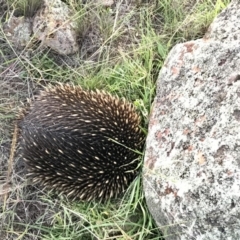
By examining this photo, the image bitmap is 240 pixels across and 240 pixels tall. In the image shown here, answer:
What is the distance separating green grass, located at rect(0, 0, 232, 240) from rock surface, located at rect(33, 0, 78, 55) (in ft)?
0.15

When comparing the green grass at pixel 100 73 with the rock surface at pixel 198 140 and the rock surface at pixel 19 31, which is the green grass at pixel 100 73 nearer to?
the rock surface at pixel 19 31

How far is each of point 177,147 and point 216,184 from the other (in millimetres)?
290

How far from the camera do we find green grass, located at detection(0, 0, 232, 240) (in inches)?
100

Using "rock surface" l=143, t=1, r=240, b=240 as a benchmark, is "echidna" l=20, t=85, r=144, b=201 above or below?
below

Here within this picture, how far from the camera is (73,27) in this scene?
2.91 m

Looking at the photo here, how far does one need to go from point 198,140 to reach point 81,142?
532 millimetres

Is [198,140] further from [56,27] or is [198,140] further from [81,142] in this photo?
[56,27]

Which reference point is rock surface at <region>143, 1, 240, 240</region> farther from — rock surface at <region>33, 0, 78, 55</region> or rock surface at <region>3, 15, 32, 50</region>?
rock surface at <region>3, 15, 32, 50</region>

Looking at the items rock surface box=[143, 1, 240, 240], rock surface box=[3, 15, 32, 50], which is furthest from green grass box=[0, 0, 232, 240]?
rock surface box=[143, 1, 240, 240]

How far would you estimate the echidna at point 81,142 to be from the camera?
241 centimetres

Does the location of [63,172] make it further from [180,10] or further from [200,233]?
[180,10]

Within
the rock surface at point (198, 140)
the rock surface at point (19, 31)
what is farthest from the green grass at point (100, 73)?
the rock surface at point (198, 140)

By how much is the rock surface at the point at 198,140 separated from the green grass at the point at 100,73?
0.59 ft

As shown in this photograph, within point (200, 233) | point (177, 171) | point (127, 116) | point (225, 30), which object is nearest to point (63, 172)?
point (127, 116)
